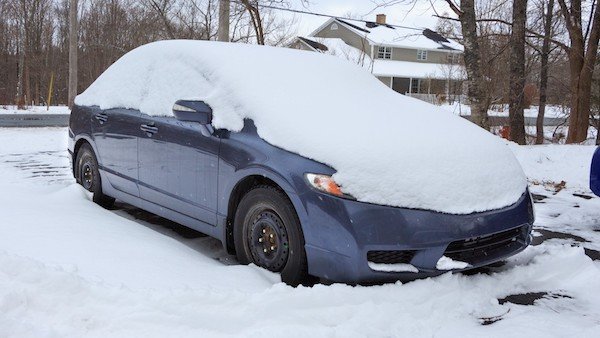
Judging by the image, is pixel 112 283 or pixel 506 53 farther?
pixel 506 53

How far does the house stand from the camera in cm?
4281

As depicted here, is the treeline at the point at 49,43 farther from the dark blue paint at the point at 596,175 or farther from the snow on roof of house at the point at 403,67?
the dark blue paint at the point at 596,175

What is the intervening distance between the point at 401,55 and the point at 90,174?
1734 inches

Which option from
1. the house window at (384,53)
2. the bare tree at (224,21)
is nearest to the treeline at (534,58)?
the bare tree at (224,21)

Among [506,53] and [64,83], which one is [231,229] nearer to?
[506,53]

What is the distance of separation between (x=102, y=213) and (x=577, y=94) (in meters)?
13.1

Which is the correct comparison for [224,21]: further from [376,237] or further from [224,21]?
[376,237]

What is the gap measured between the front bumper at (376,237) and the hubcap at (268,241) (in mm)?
240

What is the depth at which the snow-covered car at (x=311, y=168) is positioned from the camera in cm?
315

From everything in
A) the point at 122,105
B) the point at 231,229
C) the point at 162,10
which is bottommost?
the point at 231,229

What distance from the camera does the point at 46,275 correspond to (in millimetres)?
2959

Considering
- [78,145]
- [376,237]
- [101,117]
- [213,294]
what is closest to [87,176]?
[78,145]

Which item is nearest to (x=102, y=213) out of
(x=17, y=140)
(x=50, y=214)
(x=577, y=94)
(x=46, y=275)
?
(x=50, y=214)

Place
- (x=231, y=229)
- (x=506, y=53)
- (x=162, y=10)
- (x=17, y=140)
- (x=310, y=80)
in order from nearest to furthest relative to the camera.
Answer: (x=231, y=229)
(x=310, y=80)
(x=17, y=140)
(x=506, y=53)
(x=162, y=10)
